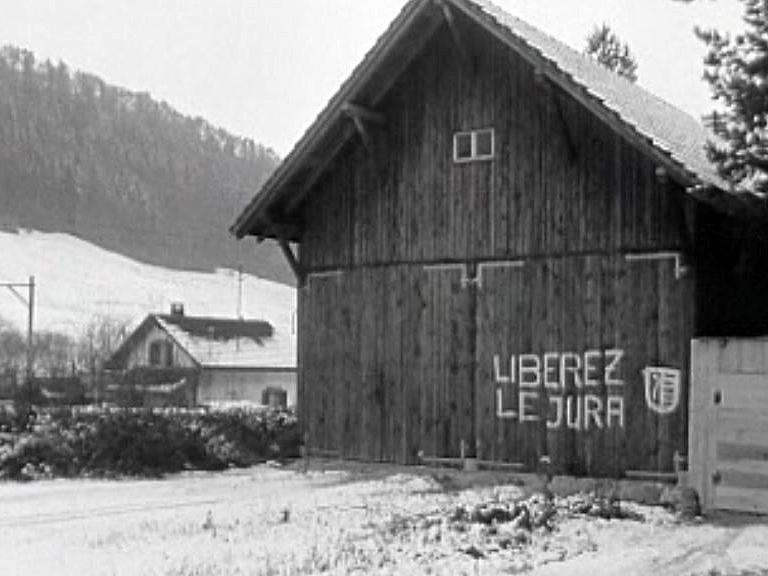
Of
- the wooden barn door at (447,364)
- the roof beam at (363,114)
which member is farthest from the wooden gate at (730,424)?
the roof beam at (363,114)

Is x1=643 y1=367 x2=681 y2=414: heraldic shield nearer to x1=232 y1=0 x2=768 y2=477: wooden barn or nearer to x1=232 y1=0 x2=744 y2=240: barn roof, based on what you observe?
x1=232 y1=0 x2=768 y2=477: wooden barn

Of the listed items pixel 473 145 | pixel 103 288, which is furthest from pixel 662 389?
pixel 103 288

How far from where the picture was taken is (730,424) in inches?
611

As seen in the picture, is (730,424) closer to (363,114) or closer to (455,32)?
(455,32)

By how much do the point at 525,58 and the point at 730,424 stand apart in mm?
6424

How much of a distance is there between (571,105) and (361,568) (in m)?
9.77

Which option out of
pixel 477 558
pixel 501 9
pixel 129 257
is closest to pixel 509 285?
pixel 501 9

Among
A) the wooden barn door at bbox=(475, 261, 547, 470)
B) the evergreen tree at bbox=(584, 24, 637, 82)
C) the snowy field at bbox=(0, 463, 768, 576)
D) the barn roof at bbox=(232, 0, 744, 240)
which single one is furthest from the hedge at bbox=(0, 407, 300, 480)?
the evergreen tree at bbox=(584, 24, 637, 82)

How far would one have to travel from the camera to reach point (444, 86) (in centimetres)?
2047

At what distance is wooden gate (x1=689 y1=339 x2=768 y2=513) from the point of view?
1523cm

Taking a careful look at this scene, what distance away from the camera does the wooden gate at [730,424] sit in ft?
50.0

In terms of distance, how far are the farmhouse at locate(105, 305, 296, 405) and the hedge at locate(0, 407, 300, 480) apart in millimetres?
30913

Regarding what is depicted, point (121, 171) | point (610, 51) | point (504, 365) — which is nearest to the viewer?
point (504, 365)

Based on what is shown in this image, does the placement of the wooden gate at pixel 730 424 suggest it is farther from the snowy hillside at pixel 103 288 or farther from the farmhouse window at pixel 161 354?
the snowy hillside at pixel 103 288
